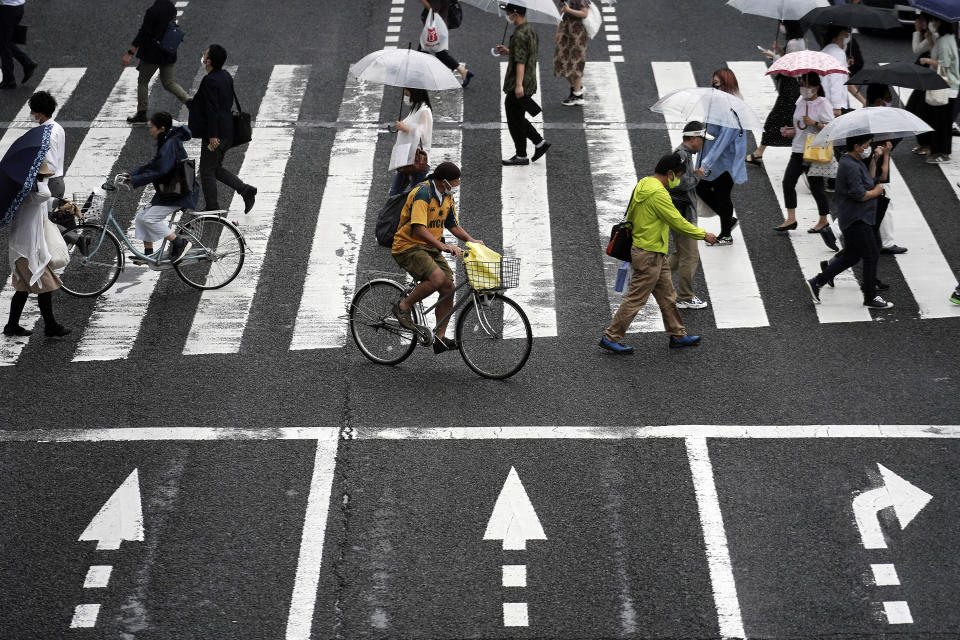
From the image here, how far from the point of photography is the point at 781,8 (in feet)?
48.7

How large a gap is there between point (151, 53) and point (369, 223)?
447 centimetres

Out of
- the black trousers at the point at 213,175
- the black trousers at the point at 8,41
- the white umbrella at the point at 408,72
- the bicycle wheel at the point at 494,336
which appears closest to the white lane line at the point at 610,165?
the bicycle wheel at the point at 494,336

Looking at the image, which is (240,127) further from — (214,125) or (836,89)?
(836,89)

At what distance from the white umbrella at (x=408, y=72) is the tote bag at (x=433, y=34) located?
3648 millimetres

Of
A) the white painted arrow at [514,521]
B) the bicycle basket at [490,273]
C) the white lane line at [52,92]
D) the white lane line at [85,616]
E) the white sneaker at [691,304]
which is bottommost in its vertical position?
the white lane line at [52,92]

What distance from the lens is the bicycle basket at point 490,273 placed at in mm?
9719

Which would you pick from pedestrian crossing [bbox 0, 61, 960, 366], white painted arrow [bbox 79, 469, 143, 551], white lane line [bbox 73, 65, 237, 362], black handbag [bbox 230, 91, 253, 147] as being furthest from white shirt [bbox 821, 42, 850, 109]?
white painted arrow [bbox 79, 469, 143, 551]

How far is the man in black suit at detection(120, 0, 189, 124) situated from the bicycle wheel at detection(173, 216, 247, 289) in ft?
13.9

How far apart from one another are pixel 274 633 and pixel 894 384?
5758mm

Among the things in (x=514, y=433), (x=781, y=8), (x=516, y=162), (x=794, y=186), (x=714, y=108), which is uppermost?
(x=714, y=108)

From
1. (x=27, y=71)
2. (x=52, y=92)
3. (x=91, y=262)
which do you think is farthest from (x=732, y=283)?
(x=27, y=71)

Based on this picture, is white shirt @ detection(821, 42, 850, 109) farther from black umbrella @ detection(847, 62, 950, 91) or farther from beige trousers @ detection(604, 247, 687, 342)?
beige trousers @ detection(604, 247, 687, 342)

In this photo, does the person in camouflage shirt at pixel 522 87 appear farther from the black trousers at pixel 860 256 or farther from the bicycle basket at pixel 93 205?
the bicycle basket at pixel 93 205

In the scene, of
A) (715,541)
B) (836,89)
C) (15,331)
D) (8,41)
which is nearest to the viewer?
(715,541)
